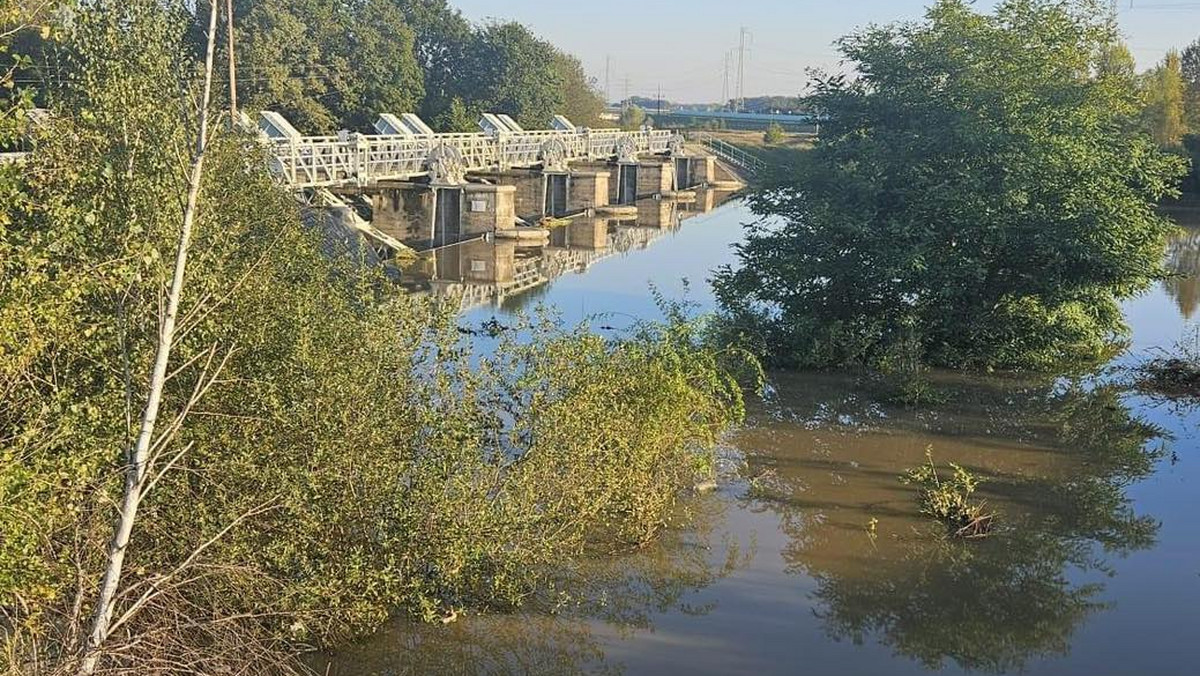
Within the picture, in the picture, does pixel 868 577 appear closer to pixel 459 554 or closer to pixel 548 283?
pixel 459 554

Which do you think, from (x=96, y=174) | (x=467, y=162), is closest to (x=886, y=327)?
(x=96, y=174)

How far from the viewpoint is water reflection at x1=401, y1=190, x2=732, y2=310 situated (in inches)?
1093

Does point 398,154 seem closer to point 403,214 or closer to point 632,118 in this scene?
point 403,214

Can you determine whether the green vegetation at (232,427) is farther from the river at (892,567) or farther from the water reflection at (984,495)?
the water reflection at (984,495)

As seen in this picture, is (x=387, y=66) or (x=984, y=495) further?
(x=387, y=66)

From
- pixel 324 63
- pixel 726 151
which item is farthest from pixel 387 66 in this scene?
pixel 726 151

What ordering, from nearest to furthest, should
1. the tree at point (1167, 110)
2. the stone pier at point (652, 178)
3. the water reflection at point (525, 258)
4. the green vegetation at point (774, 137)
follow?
1. the water reflection at point (525, 258)
2. the tree at point (1167, 110)
3. the stone pier at point (652, 178)
4. the green vegetation at point (774, 137)

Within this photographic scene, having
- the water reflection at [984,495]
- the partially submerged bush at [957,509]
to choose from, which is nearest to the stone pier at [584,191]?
the water reflection at [984,495]

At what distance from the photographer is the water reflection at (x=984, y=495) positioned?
359 inches

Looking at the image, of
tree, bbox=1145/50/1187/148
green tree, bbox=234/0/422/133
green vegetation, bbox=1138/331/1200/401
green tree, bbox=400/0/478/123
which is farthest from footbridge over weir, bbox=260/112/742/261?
tree, bbox=1145/50/1187/148

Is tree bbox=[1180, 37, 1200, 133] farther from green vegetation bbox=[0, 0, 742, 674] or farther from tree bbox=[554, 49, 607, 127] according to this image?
green vegetation bbox=[0, 0, 742, 674]

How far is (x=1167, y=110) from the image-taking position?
55.6m

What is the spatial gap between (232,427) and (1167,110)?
60294mm

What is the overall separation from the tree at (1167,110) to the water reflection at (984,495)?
1724 inches
